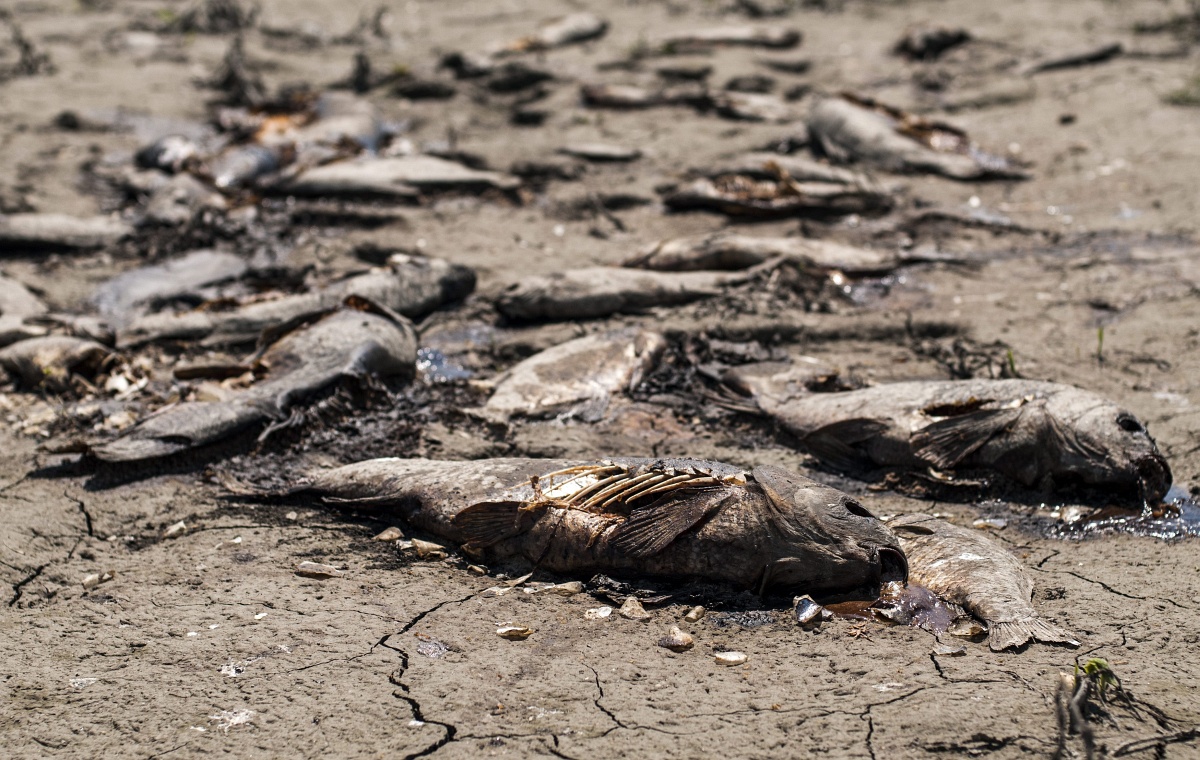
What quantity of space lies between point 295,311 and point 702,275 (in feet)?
8.06

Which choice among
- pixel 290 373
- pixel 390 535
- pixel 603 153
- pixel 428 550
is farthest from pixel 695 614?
pixel 603 153

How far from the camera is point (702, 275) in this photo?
6.50 m

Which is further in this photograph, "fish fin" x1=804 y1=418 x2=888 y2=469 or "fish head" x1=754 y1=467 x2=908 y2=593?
"fish fin" x1=804 y1=418 x2=888 y2=469

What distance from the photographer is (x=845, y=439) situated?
4711 mm

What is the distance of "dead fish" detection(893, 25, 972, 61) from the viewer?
10.6 metres

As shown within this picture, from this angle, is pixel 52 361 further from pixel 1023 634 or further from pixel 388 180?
pixel 1023 634

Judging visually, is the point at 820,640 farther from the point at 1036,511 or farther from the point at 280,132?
the point at 280,132

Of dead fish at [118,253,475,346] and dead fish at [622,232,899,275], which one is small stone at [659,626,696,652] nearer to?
dead fish at [118,253,475,346]

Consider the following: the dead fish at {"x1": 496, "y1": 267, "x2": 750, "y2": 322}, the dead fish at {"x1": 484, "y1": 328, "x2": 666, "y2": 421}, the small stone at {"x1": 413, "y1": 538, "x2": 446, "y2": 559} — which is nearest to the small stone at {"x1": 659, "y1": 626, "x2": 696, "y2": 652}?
the small stone at {"x1": 413, "y1": 538, "x2": 446, "y2": 559}

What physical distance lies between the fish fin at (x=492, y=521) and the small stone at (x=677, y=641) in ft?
2.32

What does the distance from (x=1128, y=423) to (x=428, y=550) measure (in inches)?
113

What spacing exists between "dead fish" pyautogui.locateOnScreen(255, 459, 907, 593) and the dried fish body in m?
0.92

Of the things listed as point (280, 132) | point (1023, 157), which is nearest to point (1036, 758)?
point (1023, 157)

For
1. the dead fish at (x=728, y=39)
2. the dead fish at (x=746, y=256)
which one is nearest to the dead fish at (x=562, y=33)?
the dead fish at (x=728, y=39)
